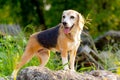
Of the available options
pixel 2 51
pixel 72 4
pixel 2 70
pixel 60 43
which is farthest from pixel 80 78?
pixel 72 4

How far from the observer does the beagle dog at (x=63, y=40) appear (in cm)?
836

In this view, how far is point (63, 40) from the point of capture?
846 centimetres

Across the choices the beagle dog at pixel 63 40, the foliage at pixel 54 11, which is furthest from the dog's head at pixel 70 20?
the foliage at pixel 54 11

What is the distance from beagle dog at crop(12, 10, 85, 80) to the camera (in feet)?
27.4

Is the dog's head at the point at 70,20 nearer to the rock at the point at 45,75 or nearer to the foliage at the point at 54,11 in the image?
the rock at the point at 45,75

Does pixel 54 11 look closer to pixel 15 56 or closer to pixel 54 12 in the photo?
pixel 54 12

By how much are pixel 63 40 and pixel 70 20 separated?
34cm

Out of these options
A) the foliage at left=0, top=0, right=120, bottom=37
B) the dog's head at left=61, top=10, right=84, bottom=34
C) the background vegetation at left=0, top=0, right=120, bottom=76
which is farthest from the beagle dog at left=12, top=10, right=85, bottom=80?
the foliage at left=0, top=0, right=120, bottom=37

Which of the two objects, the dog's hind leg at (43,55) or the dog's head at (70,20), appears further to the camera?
the dog's hind leg at (43,55)

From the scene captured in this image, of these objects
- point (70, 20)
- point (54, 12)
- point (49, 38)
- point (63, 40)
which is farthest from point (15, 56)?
point (54, 12)

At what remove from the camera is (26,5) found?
28172mm

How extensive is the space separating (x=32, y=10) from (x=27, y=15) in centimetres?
36

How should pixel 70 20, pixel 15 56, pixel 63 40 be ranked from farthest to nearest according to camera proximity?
pixel 15 56, pixel 63 40, pixel 70 20

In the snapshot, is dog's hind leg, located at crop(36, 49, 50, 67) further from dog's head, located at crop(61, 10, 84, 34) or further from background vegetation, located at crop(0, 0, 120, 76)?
background vegetation, located at crop(0, 0, 120, 76)
